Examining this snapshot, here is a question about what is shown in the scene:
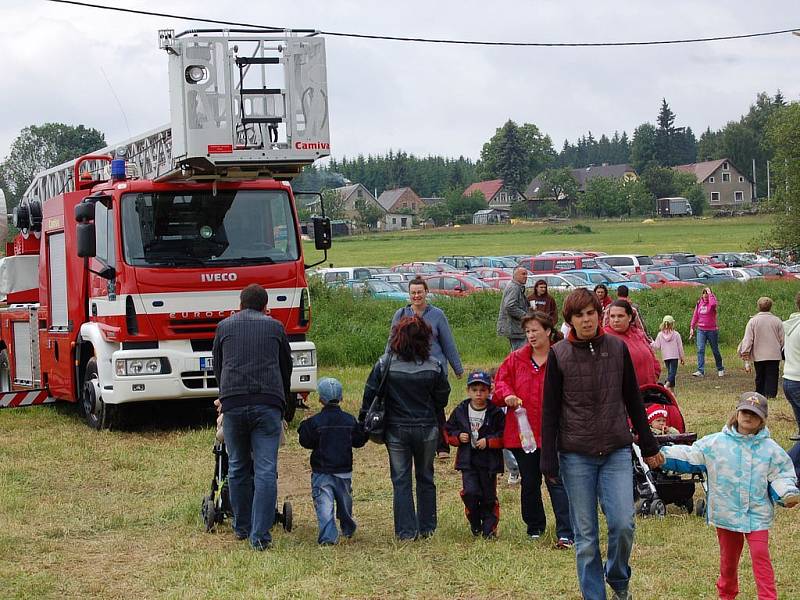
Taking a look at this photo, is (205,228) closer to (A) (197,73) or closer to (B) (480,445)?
(A) (197,73)

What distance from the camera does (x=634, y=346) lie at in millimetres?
10062

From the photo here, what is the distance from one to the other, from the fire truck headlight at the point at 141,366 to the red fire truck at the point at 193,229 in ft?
0.05

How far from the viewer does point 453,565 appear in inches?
311

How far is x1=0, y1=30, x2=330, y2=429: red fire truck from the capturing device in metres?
13.0

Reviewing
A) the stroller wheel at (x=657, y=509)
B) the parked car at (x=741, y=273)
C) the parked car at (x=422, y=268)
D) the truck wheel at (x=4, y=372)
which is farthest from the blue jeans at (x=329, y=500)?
the parked car at (x=741, y=273)

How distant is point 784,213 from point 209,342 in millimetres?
24717

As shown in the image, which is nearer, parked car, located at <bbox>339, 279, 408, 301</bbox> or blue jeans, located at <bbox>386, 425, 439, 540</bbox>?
blue jeans, located at <bbox>386, 425, 439, 540</bbox>

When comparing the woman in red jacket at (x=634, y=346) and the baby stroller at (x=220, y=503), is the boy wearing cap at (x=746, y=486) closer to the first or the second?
the woman in red jacket at (x=634, y=346)

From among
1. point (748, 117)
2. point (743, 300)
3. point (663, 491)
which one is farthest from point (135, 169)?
point (748, 117)

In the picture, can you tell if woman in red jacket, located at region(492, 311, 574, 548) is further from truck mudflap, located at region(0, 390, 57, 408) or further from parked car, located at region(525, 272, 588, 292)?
parked car, located at region(525, 272, 588, 292)

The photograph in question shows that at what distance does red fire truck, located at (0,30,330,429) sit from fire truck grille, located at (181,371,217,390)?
0.01 meters

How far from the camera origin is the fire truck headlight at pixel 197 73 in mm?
12922

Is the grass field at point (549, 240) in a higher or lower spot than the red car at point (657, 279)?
higher

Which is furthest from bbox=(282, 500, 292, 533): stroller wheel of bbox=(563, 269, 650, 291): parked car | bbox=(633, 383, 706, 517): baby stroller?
bbox=(563, 269, 650, 291): parked car
